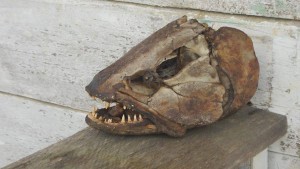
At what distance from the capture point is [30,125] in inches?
90.4

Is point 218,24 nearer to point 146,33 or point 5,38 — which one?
point 146,33

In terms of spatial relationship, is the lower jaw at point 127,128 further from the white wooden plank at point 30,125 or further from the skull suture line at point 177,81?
the white wooden plank at point 30,125

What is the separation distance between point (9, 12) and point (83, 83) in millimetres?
330

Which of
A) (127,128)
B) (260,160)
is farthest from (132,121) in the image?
(260,160)

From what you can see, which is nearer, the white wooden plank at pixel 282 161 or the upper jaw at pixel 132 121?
the upper jaw at pixel 132 121

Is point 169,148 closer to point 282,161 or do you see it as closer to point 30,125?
point 282,161

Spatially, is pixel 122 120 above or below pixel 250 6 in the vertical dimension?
below

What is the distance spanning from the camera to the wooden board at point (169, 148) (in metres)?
1.44

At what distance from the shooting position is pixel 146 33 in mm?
1819

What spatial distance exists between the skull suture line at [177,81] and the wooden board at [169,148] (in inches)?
1.3

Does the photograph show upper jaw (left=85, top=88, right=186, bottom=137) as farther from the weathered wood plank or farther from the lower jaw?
the weathered wood plank

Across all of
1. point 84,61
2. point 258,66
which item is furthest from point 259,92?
point 84,61

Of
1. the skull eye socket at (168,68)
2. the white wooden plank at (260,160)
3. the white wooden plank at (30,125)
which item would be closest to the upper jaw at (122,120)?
the skull eye socket at (168,68)

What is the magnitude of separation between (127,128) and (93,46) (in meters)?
0.49
